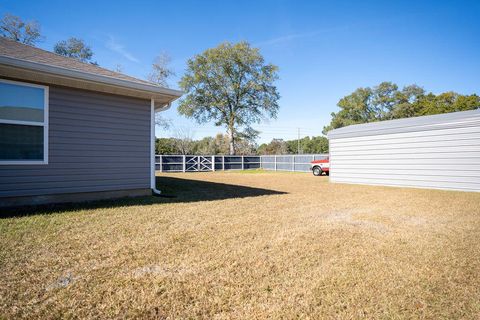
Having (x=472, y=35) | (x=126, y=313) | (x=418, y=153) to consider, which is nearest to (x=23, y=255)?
(x=126, y=313)

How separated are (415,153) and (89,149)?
1106cm

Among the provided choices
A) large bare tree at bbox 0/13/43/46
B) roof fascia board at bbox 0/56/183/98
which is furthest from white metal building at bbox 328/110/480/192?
large bare tree at bbox 0/13/43/46

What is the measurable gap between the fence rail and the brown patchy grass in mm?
16315

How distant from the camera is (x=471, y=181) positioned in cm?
839

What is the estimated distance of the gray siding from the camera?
5.15m

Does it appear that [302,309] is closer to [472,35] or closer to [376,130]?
[376,130]

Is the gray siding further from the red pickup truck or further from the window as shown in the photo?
the red pickup truck

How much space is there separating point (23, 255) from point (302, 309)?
3.03 metres

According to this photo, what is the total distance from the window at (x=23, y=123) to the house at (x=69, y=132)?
15 mm

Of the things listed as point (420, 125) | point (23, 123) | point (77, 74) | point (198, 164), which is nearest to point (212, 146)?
point (198, 164)

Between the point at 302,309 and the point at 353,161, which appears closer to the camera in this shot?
the point at 302,309

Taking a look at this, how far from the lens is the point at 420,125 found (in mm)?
9297

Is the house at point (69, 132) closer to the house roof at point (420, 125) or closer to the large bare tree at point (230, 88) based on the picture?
the house roof at point (420, 125)

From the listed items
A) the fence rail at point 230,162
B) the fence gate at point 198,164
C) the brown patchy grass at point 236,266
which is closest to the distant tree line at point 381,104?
the fence rail at point 230,162
